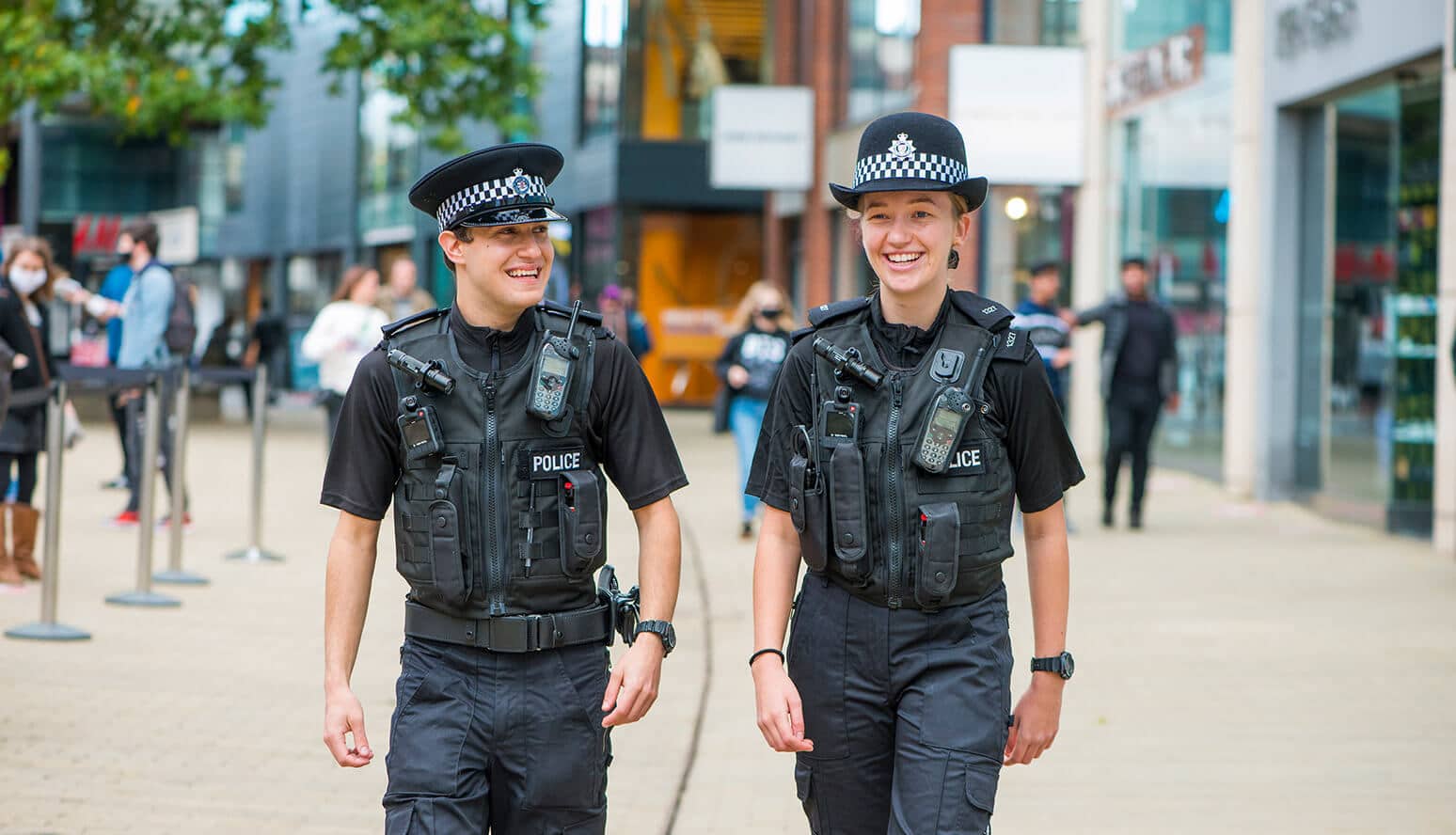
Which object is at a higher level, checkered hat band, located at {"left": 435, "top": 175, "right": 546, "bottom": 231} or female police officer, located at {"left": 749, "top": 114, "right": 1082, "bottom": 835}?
checkered hat band, located at {"left": 435, "top": 175, "right": 546, "bottom": 231}

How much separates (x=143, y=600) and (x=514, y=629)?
270 inches

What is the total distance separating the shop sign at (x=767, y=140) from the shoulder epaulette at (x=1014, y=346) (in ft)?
81.5

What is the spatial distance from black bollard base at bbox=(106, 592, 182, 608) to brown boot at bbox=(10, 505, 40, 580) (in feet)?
2.36

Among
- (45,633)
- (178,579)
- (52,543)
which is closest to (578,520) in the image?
(52,543)

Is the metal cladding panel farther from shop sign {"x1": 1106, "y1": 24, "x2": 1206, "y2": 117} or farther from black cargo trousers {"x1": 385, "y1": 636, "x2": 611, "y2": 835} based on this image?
black cargo trousers {"x1": 385, "y1": 636, "x2": 611, "y2": 835}

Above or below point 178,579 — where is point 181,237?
above

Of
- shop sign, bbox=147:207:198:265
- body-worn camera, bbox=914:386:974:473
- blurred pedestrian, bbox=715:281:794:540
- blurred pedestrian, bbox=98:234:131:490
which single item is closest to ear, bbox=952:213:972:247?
body-worn camera, bbox=914:386:974:473

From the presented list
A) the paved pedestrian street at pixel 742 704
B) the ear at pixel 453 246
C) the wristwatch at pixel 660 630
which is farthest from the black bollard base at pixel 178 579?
the wristwatch at pixel 660 630

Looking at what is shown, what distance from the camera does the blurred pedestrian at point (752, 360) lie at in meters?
13.3

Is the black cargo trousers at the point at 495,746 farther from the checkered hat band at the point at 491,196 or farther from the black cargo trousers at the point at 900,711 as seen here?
the checkered hat band at the point at 491,196

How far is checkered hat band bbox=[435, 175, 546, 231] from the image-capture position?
370 cm

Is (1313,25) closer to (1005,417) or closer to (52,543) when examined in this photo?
(52,543)

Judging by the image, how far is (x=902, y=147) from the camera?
12.0ft

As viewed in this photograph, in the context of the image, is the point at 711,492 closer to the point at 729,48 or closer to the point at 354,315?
the point at 354,315
